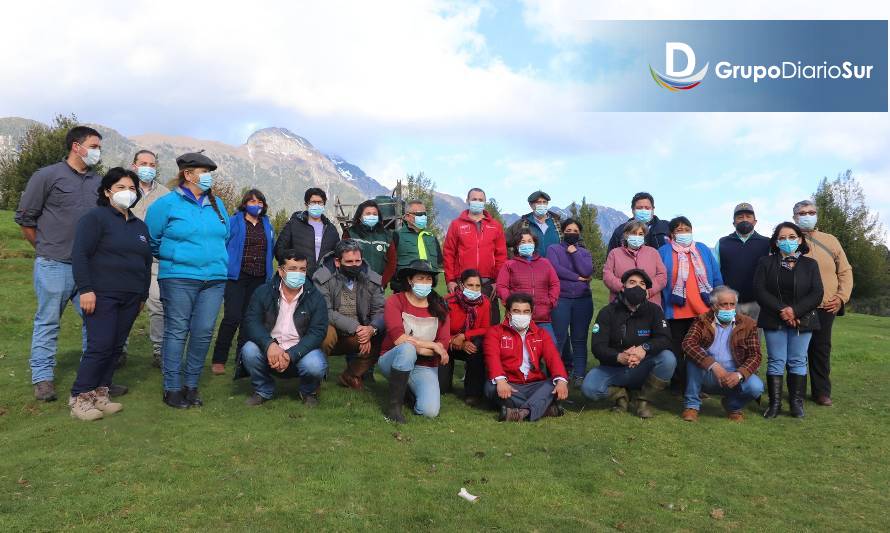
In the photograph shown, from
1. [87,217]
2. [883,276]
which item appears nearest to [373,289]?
[87,217]

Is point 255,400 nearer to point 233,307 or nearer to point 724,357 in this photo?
point 233,307

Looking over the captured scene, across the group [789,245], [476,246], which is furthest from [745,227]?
[476,246]

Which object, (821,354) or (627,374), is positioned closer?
(627,374)

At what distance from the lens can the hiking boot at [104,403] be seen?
6352 mm

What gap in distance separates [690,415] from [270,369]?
16.6 feet

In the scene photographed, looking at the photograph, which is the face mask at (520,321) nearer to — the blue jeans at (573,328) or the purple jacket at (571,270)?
the blue jeans at (573,328)

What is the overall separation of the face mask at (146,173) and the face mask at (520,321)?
492 cm

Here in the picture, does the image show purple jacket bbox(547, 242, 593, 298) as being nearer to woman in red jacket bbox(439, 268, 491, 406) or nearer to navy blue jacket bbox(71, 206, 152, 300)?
woman in red jacket bbox(439, 268, 491, 406)

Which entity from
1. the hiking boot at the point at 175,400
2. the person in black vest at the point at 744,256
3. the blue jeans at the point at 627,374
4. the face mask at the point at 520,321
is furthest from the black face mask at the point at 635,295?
the hiking boot at the point at 175,400

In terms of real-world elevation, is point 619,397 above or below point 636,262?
below

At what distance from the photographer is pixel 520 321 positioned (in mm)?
7109

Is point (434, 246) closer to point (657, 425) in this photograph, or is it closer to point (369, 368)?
point (369, 368)

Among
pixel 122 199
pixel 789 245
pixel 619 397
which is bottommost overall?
pixel 619 397

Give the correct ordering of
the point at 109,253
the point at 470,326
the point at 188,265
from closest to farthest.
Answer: the point at 109,253 → the point at 188,265 → the point at 470,326
